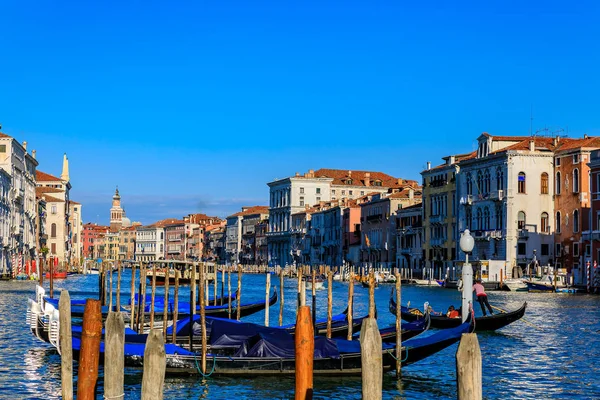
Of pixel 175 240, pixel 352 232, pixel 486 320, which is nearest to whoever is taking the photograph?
pixel 486 320

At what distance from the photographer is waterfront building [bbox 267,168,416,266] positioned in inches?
3150

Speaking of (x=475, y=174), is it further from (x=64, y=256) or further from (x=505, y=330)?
(x=64, y=256)

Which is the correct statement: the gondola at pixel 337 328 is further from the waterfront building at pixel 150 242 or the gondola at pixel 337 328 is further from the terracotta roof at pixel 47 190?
the waterfront building at pixel 150 242

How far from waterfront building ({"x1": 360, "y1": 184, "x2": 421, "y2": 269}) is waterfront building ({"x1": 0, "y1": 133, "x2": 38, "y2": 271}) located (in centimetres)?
1861

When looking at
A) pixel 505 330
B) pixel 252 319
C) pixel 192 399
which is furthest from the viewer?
pixel 252 319

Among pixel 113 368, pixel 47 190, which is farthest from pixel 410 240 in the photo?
pixel 113 368

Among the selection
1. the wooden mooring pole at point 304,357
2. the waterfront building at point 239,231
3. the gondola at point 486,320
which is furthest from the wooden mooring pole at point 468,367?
the waterfront building at point 239,231

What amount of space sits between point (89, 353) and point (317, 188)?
72.8 meters

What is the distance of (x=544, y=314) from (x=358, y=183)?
2222 inches

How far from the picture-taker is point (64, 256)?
238ft

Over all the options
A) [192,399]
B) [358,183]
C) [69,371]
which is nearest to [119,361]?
[69,371]

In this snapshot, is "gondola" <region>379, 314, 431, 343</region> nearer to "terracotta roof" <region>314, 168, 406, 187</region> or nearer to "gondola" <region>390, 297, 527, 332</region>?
"gondola" <region>390, 297, 527, 332</region>

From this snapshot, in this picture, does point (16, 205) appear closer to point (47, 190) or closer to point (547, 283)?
point (47, 190)

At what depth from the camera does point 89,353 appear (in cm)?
782
